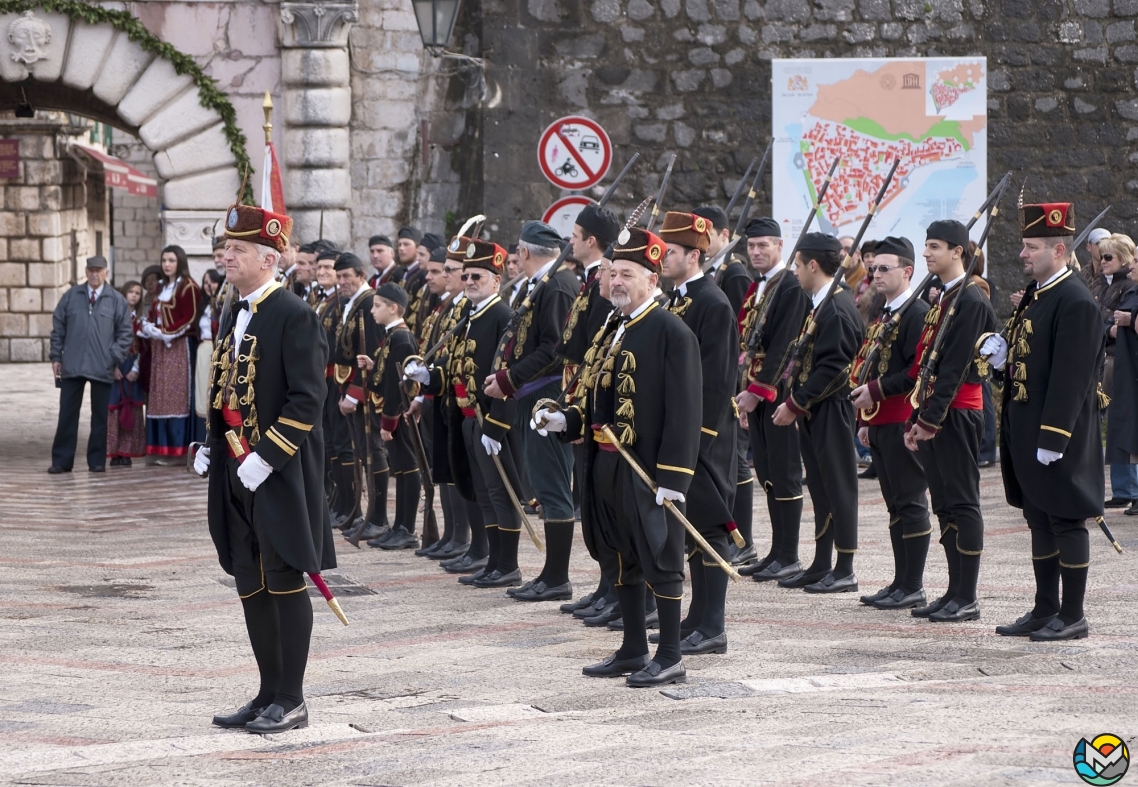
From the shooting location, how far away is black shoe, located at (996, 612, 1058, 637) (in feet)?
22.3

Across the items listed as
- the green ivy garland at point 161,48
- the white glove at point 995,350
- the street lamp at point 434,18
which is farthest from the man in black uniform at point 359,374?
the white glove at point 995,350

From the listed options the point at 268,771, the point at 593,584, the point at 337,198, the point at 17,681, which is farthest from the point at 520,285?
the point at 337,198

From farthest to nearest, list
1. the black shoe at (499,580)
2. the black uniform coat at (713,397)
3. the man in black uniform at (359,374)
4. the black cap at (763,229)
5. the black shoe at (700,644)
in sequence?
1. the man in black uniform at (359,374)
2. the black cap at (763,229)
3. the black shoe at (499,580)
4. the black uniform coat at (713,397)
5. the black shoe at (700,644)

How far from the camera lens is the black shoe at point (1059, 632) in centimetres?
666

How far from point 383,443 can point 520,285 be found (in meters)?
2.01

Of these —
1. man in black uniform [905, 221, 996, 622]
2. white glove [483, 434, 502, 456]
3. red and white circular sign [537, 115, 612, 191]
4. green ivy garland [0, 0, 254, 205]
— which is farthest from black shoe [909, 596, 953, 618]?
green ivy garland [0, 0, 254, 205]

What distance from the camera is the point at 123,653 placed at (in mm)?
6781

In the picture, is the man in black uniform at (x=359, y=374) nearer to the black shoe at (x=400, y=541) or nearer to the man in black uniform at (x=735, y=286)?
the black shoe at (x=400, y=541)

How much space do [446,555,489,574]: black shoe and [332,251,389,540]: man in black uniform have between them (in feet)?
3.96

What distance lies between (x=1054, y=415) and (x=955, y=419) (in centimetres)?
69

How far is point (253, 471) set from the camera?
530cm

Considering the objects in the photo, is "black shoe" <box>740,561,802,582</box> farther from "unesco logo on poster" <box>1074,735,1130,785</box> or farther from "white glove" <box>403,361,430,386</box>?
"unesco logo on poster" <box>1074,735,1130,785</box>

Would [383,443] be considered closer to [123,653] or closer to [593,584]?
[593,584]

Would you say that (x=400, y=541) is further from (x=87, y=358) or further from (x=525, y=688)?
(x=87, y=358)
